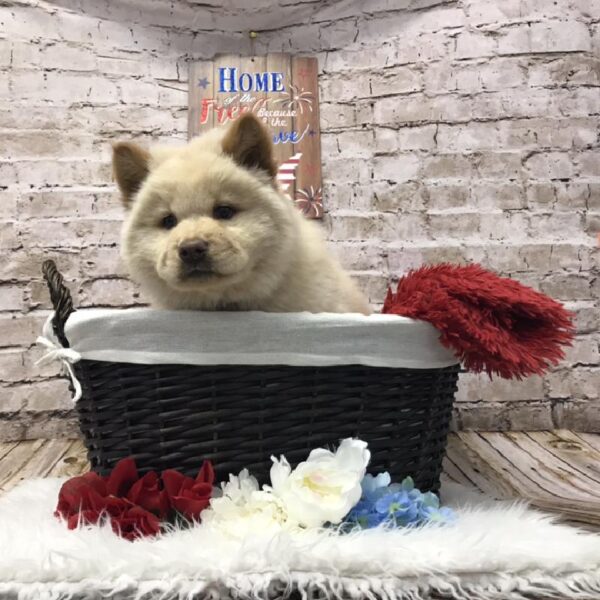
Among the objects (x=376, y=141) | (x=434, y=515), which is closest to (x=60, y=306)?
(x=434, y=515)

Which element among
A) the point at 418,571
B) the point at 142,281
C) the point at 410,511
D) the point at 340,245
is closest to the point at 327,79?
the point at 340,245

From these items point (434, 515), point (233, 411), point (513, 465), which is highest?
point (233, 411)

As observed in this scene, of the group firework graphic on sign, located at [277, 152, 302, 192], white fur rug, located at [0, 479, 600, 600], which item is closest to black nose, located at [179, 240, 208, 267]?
white fur rug, located at [0, 479, 600, 600]

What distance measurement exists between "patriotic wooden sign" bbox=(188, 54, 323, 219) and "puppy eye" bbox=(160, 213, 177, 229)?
0.98 metres

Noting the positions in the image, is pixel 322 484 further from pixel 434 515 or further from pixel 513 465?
pixel 513 465

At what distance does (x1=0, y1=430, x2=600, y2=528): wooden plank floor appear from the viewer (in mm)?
1445

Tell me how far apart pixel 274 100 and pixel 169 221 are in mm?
1113

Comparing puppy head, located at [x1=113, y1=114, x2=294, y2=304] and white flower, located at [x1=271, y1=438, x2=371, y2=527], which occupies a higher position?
puppy head, located at [x1=113, y1=114, x2=294, y2=304]

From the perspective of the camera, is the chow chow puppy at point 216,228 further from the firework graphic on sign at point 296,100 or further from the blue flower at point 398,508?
the firework graphic on sign at point 296,100

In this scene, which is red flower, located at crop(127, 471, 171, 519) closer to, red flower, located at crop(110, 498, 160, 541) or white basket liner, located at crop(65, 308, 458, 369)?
red flower, located at crop(110, 498, 160, 541)

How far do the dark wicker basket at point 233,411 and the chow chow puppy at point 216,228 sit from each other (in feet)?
0.58

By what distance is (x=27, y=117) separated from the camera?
86.4 inches

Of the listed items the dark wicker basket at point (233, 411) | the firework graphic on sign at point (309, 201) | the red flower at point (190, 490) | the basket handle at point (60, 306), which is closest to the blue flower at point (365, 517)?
the dark wicker basket at point (233, 411)

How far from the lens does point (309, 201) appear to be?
7.20ft
